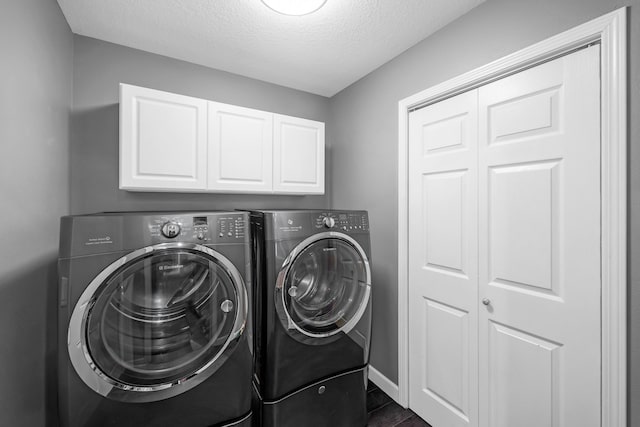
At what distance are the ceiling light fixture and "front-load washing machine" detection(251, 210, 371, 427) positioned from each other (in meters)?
1.07

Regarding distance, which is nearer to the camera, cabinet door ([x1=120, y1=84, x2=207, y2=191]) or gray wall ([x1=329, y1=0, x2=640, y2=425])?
gray wall ([x1=329, y1=0, x2=640, y2=425])

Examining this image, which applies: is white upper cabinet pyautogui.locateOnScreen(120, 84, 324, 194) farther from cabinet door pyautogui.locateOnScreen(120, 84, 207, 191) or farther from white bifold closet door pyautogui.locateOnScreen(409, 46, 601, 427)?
white bifold closet door pyautogui.locateOnScreen(409, 46, 601, 427)

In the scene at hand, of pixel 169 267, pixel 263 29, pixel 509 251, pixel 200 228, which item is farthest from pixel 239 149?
pixel 509 251

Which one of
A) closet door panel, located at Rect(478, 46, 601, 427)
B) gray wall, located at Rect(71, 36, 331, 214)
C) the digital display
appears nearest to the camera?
closet door panel, located at Rect(478, 46, 601, 427)

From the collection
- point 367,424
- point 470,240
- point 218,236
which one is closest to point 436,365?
point 367,424

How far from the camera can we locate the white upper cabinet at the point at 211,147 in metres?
1.69

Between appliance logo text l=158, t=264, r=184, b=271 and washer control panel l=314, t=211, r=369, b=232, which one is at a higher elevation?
washer control panel l=314, t=211, r=369, b=232

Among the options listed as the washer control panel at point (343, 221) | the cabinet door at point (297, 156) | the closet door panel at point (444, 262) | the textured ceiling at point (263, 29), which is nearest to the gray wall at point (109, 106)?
the textured ceiling at point (263, 29)

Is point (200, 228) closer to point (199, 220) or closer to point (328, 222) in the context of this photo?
point (199, 220)

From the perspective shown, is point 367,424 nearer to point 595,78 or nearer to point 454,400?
point 454,400

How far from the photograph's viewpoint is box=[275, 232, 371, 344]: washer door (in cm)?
151

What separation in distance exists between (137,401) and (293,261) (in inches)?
34.6

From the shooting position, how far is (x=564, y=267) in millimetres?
1249

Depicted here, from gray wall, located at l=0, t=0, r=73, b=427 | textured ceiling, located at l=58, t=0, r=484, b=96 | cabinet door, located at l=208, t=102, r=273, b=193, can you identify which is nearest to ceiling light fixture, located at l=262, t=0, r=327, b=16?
textured ceiling, located at l=58, t=0, r=484, b=96
